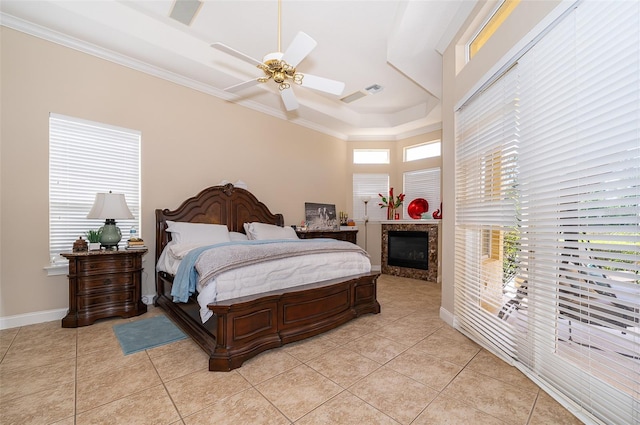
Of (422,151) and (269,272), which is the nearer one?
(269,272)

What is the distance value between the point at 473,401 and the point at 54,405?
2531 mm

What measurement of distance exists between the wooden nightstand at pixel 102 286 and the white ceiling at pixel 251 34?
2.42 meters

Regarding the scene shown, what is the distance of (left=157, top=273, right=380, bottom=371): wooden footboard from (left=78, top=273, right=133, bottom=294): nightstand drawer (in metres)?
0.56

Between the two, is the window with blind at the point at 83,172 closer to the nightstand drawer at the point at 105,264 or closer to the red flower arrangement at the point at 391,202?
the nightstand drawer at the point at 105,264

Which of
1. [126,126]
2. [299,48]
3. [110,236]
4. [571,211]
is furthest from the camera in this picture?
[126,126]

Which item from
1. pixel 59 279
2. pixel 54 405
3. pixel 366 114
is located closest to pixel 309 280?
pixel 54 405

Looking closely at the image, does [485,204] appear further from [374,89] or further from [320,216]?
[320,216]

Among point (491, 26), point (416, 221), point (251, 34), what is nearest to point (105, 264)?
point (251, 34)

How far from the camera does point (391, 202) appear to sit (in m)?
6.37

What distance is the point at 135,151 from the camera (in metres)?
3.77

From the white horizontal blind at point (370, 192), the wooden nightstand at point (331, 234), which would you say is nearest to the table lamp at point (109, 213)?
the wooden nightstand at point (331, 234)

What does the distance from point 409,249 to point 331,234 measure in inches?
66.7

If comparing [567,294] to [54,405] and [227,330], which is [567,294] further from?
[54,405]

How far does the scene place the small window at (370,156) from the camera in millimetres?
6709
